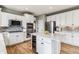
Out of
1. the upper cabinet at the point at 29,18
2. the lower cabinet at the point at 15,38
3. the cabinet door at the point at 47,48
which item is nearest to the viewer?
the cabinet door at the point at 47,48

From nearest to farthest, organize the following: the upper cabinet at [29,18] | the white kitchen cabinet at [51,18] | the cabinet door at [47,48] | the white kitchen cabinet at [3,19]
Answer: the cabinet door at [47,48] → the white kitchen cabinet at [3,19] → the upper cabinet at [29,18] → the white kitchen cabinet at [51,18]

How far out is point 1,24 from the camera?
3635mm

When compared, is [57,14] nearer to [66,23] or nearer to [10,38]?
[66,23]

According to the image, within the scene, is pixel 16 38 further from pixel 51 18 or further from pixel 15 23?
pixel 51 18

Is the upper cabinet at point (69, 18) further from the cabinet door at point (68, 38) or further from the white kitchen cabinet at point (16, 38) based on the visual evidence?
the white kitchen cabinet at point (16, 38)

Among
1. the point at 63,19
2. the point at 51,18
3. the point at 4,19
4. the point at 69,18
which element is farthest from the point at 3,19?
the point at 69,18

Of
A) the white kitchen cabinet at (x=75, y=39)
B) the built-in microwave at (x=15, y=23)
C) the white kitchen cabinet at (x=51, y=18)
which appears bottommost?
the white kitchen cabinet at (x=75, y=39)

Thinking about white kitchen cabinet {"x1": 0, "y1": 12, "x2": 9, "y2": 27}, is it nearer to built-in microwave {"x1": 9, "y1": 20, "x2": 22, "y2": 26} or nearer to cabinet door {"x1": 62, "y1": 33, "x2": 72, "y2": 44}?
built-in microwave {"x1": 9, "y1": 20, "x2": 22, "y2": 26}

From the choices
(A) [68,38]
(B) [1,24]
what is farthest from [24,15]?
(A) [68,38]

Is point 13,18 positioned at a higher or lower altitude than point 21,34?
higher

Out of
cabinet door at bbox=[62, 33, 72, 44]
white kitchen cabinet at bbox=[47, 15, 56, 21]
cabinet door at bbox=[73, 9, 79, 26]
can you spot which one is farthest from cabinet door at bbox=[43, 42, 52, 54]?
white kitchen cabinet at bbox=[47, 15, 56, 21]

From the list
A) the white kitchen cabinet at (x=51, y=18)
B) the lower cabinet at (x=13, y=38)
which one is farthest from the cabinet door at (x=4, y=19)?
the white kitchen cabinet at (x=51, y=18)

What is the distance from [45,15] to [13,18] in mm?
1757

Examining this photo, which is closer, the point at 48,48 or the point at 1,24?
the point at 48,48
